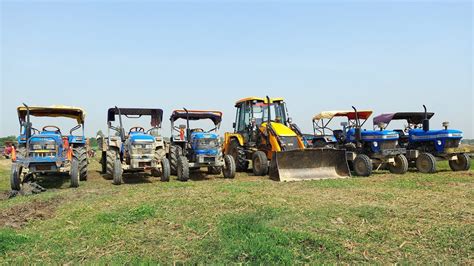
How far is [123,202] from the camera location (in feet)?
22.1

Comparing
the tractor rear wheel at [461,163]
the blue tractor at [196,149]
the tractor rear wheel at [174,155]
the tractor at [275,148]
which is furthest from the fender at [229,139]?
the tractor rear wheel at [461,163]

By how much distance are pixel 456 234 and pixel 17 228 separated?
227 inches

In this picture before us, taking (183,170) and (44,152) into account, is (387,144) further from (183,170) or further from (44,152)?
(44,152)

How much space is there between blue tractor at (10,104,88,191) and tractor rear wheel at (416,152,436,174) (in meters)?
10.4

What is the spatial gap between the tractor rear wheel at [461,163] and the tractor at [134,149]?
377 inches

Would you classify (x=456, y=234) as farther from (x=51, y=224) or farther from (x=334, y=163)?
(x=334, y=163)

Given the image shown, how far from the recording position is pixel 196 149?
11453mm

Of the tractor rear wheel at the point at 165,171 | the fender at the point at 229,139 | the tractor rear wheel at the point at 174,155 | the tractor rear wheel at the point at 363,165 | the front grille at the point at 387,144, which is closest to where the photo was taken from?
the tractor rear wheel at the point at 165,171

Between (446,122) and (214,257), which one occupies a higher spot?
(446,122)

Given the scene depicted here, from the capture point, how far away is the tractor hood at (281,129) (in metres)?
11.9

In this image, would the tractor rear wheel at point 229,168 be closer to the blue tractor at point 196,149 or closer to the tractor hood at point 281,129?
the blue tractor at point 196,149

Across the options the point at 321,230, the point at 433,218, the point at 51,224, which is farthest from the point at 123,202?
the point at 433,218

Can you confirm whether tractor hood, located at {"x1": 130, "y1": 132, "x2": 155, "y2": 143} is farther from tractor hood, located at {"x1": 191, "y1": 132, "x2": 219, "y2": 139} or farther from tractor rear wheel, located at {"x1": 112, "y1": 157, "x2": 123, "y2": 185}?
tractor hood, located at {"x1": 191, "y1": 132, "x2": 219, "y2": 139}

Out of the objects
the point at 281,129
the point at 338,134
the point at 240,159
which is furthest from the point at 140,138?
the point at 338,134
